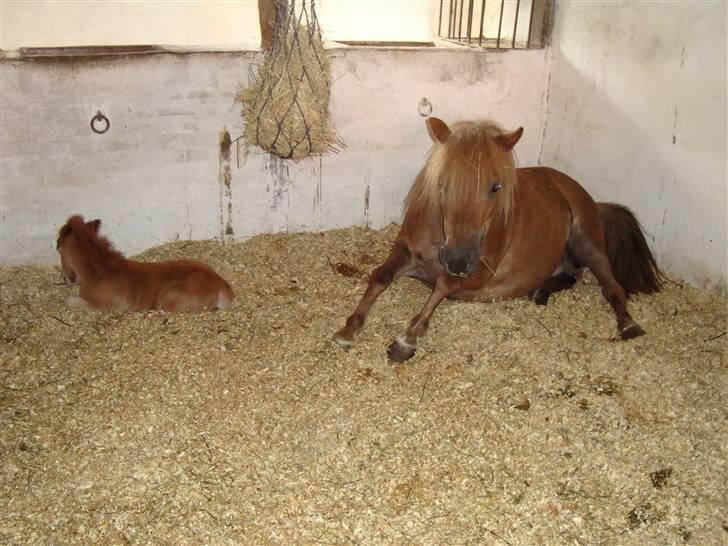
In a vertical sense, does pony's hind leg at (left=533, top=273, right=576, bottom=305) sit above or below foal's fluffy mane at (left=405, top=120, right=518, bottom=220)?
below

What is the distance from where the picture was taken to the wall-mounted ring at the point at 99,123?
3.51 metres

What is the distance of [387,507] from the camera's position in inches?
85.7

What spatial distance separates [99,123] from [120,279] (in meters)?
0.96

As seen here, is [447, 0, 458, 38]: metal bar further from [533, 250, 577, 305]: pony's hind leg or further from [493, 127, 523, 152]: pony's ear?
[493, 127, 523, 152]: pony's ear

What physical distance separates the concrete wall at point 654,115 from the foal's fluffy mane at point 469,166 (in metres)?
1.36

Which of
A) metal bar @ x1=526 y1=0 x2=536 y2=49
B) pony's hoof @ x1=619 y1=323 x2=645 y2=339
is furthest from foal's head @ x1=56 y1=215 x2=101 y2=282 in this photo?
metal bar @ x1=526 y1=0 x2=536 y2=49

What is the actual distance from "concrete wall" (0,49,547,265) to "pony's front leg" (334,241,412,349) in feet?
3.53

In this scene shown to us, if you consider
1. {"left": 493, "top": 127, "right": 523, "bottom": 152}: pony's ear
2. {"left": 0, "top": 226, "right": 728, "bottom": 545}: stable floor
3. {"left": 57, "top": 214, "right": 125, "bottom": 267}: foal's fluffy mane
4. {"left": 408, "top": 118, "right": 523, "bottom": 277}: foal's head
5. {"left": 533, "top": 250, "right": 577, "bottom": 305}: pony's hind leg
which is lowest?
{"left": 0, "top": 226, "right": 728, "bottom": 545}: stable floor

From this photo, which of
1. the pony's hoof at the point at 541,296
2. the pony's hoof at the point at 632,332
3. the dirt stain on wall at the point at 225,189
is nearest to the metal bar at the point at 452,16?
the dirt stain on wall at the point at 225,189

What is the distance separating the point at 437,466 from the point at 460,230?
100 cm

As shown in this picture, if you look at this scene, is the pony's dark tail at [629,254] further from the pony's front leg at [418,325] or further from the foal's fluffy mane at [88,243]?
the foal's fluffy mane at [88,243]

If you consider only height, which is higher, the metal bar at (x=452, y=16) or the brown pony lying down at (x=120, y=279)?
the metal bar at (x=452, y=16)

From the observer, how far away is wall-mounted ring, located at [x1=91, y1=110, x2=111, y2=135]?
3.51m

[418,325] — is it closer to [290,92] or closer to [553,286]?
[553,286]
